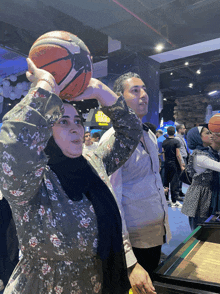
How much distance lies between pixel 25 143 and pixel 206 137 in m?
2.47

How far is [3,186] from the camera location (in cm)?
86

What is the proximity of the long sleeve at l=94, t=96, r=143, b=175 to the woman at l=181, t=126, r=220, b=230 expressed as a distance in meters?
1.50

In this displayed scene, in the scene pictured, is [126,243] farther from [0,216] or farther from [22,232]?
[0,216]

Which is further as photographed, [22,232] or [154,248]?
[154,248]

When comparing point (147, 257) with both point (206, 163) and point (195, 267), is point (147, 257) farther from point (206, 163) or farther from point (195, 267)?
point (206, 163)

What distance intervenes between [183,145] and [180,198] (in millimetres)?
1543

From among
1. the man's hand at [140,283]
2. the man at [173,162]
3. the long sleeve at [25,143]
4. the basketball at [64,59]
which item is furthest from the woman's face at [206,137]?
the man at [173,162]

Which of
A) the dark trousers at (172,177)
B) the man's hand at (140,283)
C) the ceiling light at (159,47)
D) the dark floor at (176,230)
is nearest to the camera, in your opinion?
the man's hand at (140,283)

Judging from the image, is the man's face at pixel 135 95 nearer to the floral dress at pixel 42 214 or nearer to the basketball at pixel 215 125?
the floral dress at pixel 42 214

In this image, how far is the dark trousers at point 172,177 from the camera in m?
5.95

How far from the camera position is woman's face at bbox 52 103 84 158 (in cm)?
108

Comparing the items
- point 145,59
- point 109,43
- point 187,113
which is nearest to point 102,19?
point 109,43

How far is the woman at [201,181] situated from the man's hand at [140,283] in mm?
1629

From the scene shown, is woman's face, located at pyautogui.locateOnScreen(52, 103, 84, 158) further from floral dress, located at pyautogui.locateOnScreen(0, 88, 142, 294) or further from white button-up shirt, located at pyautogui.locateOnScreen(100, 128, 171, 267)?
white button-up shirt, located at pyautogui.locateOnScreen(100, 128, 171, 267)
